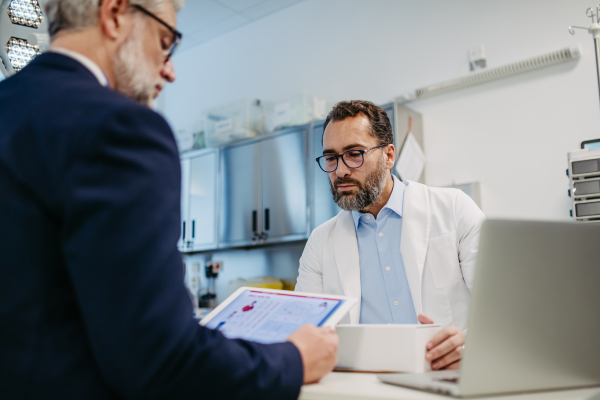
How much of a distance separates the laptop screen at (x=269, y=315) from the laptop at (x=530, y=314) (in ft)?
0.49

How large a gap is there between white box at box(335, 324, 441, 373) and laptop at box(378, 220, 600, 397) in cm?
5

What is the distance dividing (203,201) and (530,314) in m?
3.44

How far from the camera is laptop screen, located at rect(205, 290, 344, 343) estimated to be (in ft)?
2.57

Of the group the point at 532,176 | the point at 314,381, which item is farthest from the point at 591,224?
the point at 532,176

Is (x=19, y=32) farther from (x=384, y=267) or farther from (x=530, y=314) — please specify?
(x=530, y=314)

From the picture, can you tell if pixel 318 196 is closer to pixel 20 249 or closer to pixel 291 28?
pixel 291 28

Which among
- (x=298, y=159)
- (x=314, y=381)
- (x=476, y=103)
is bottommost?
(x=314, y=381)

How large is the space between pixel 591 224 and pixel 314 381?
49cm

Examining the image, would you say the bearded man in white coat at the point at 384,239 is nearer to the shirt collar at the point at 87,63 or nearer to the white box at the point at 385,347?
the white box at the point at 385,347

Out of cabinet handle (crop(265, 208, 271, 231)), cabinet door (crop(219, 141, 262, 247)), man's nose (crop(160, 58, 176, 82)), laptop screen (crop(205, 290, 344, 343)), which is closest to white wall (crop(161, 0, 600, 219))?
cabinet door (crop(219, 141, 262, 247))

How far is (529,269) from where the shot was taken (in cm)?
69

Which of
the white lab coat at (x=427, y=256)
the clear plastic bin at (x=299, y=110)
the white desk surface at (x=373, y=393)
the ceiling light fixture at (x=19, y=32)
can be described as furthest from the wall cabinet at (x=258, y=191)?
the white desk surface at (x=373, y=393)

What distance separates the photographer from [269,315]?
84 cm

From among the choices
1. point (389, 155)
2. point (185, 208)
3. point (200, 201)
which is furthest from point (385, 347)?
point (185, 208)
